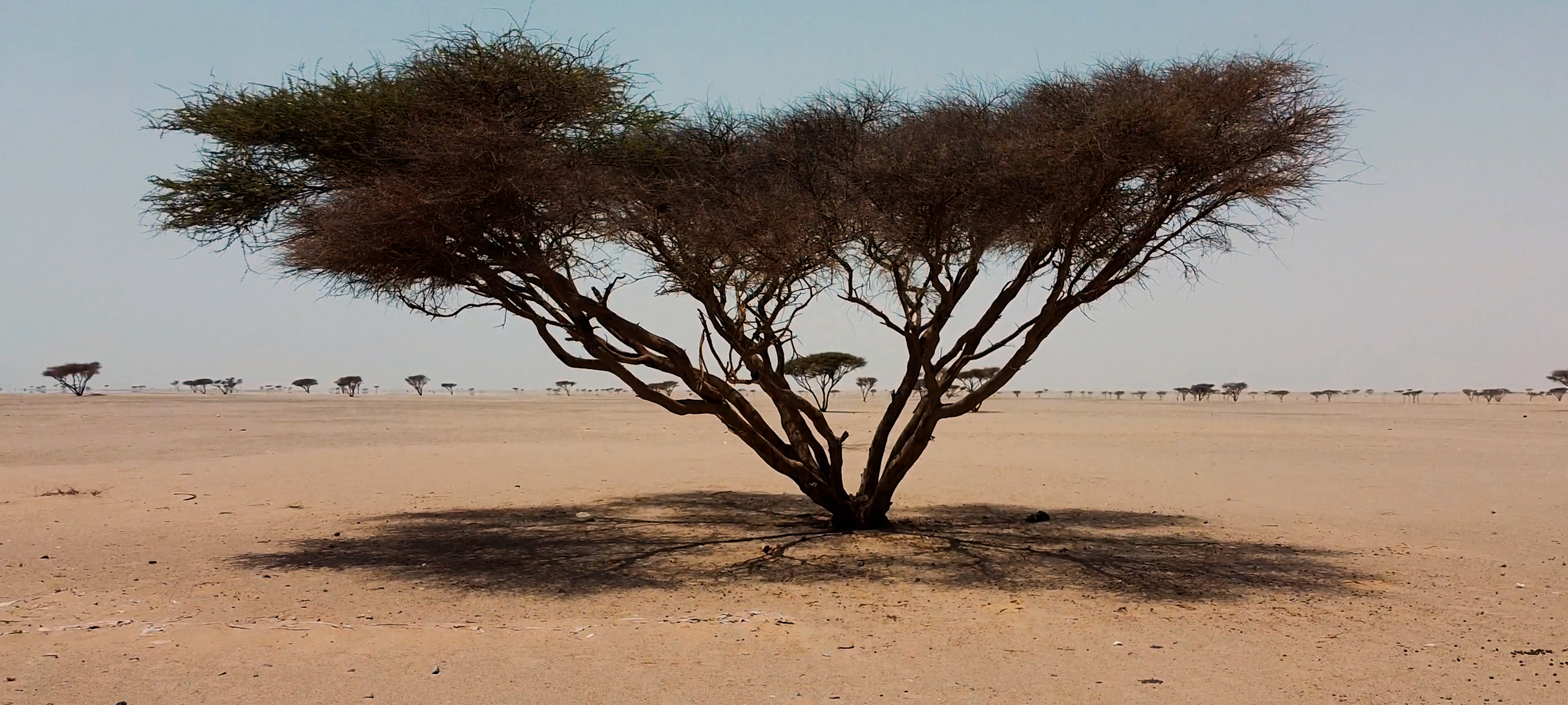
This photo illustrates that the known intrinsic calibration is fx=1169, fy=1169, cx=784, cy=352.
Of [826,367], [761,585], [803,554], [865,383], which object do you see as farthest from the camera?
[865,383]

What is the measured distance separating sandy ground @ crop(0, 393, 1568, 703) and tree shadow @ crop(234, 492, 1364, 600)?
0.07 m

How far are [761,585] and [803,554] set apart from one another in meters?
1.77

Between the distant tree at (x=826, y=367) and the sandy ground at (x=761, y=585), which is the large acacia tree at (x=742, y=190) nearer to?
the sandy ground at (x=761, y=585)

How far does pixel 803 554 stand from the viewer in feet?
39.0

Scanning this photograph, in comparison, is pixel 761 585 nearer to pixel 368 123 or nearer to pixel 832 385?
pixel 368 123

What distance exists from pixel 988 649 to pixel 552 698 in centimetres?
292

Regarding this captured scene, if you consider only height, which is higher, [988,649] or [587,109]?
[587,109]

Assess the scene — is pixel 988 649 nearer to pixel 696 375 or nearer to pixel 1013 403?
pixel 696 375

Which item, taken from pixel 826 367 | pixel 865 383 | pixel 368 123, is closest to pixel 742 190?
pixel 368 123

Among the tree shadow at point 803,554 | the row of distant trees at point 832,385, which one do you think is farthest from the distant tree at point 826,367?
the tree shadow at point 803,554

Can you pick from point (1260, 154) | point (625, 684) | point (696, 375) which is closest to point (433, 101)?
point (696, 375)

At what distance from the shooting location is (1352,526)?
48.1 feet

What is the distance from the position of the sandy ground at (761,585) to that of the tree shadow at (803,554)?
7 centimetres

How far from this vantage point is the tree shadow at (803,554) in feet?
33.9
